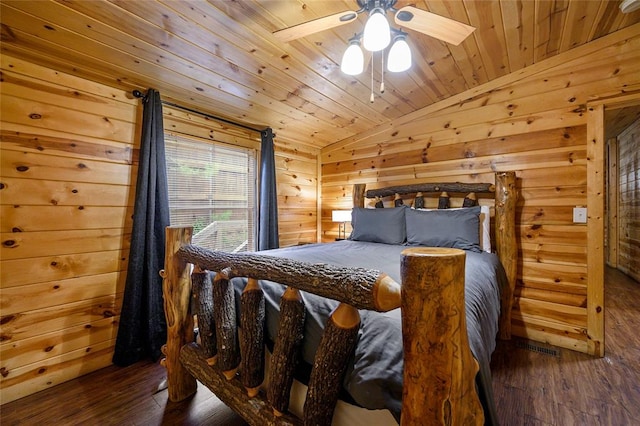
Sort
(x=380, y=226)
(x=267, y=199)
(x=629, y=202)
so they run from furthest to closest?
(x=629, y=202), (x=267, y=199), (x=380, y=226)

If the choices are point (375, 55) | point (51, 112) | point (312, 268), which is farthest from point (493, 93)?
point (51, 112)

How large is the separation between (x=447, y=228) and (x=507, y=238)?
496mm

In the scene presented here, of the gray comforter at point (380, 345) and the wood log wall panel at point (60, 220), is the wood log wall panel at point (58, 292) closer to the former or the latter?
the wood log wall panel at point (60, 220)

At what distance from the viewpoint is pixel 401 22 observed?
139 centimetres

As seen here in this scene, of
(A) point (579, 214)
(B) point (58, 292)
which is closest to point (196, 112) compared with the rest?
(B) point (58, 292)

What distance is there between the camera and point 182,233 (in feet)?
5.27

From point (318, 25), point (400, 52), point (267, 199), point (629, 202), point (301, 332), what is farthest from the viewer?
point (629, 202)

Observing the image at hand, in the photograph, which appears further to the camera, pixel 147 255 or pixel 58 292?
pixel 147 255

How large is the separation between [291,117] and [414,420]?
9.20ft

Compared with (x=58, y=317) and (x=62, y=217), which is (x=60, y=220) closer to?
(x=62, y=217)

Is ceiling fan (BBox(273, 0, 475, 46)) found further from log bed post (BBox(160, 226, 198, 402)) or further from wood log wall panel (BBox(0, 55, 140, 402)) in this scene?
wood log wall panel (BBox(0, 55, 140, 402))

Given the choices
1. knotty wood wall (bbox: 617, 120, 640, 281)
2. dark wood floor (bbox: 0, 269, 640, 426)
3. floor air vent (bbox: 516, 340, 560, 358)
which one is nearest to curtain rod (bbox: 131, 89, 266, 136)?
dark wood floor (bbox: 0, 269, 640, 426)

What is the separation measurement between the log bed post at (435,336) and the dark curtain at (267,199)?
97.7 inches

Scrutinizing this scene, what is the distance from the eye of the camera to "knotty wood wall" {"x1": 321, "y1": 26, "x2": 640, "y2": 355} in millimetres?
2123
